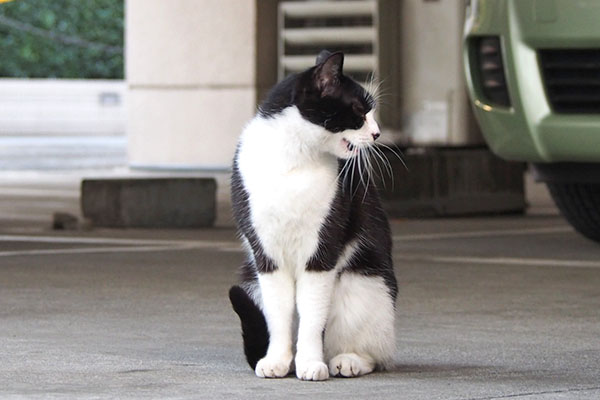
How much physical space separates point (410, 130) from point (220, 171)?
8.79ft

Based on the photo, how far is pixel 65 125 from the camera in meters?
30.7

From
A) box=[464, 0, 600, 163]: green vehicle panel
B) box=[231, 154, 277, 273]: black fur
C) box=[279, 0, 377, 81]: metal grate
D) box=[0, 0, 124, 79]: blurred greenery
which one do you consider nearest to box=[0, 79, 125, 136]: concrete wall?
box=[0, 0, 124, 79]: blurred greenery

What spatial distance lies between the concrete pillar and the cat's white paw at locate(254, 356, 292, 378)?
541 inches

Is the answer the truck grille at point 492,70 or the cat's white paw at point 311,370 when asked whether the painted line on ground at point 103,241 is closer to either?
the truck grille at point 492,70

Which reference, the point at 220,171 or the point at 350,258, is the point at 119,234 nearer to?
the point at 350,258

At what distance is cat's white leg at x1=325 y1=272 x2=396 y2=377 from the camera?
4.94 meters

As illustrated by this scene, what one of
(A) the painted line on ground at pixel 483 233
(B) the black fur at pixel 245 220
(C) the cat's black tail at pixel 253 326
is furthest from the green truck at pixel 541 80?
(C) the cat's black tail at pixel 253 326

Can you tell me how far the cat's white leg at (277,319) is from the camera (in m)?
4.82

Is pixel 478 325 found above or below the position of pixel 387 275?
below

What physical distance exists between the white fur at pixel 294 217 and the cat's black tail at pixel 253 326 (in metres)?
0.06

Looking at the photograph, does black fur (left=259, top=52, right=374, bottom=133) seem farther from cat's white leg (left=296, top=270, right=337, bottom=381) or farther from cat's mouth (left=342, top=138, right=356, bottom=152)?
cat's white leg (left=296, top=270, right=337, bottom=381)

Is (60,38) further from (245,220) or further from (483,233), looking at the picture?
(245,220)

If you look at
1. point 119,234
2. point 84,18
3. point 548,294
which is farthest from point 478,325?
point 84,18

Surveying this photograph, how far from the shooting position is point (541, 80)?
26.4ft
